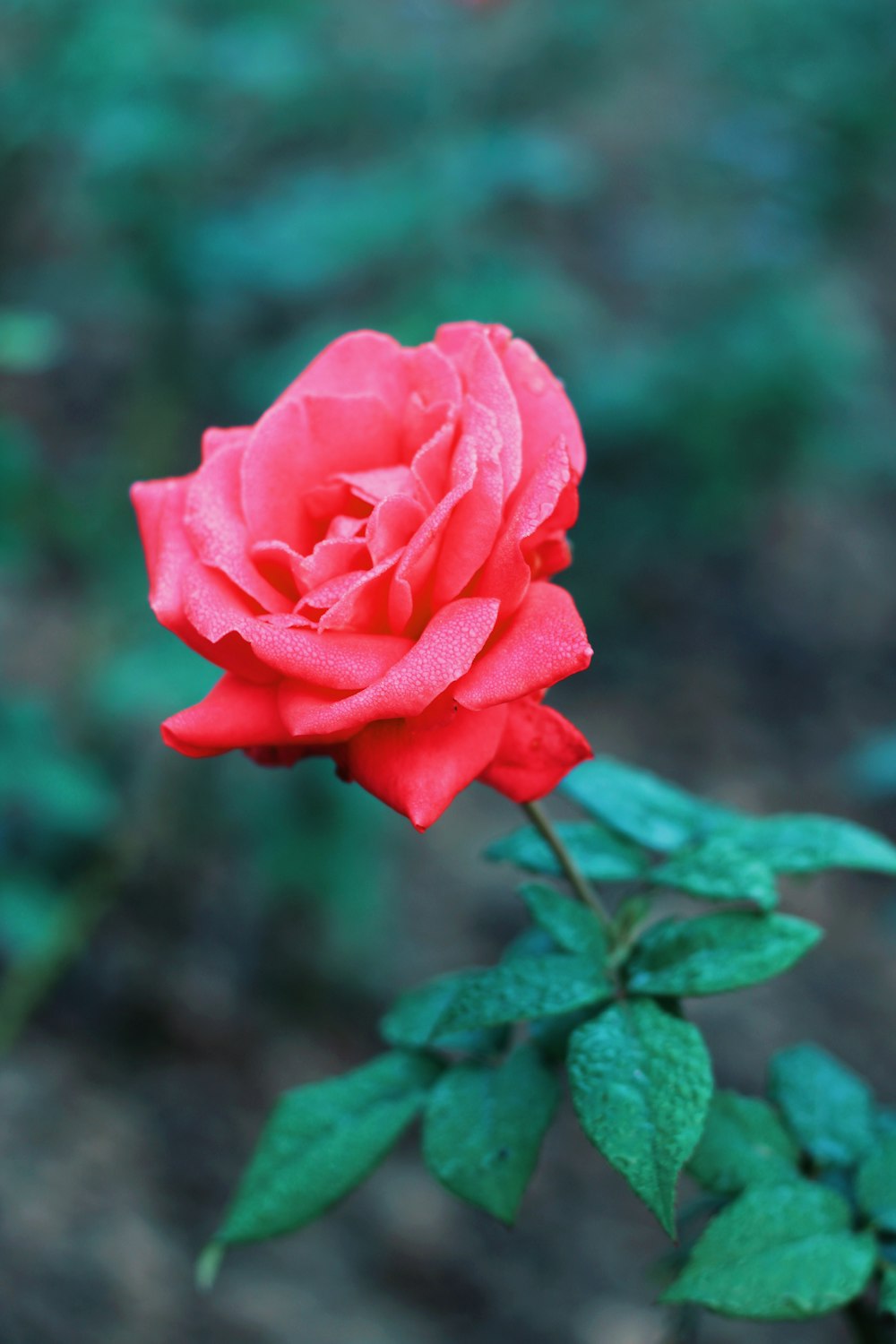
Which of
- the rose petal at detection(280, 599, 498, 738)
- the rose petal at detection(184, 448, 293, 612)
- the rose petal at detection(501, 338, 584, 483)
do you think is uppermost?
the rose petal at detection(501, 338, 584, 483)

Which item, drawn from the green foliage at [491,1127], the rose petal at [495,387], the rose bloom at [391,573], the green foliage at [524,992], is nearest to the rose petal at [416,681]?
the rose bloom at [391,573]

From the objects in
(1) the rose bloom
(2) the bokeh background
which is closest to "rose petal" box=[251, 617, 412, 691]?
(1) the rose bloom

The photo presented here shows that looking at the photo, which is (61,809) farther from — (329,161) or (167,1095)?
(329,161)

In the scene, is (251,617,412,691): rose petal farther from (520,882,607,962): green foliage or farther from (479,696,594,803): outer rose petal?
(520,882,607,962): green foliage

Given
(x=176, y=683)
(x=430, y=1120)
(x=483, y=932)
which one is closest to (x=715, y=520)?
(x=483, y=932)

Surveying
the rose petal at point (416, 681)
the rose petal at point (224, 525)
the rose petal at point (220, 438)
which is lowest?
the rose petal at point (416, 681)

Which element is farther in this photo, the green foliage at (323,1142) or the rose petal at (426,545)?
the green foliage at (323,1142)

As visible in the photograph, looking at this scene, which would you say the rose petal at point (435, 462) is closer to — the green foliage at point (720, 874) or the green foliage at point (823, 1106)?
the green foliage at point (720, 874)

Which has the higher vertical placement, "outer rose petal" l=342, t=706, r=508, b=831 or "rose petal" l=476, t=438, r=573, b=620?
"rose petal" l=476, t=438, r=573, b=620
